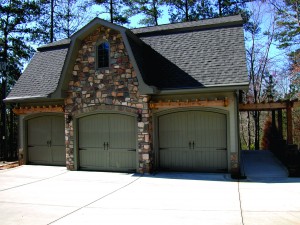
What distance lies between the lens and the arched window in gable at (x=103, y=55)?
10.8 meters

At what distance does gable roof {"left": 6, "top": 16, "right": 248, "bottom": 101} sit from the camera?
986 centimetres

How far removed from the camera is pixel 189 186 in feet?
27.0

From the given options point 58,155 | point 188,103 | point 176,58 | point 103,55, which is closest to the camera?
point 188,103

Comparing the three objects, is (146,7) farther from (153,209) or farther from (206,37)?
(153,209)

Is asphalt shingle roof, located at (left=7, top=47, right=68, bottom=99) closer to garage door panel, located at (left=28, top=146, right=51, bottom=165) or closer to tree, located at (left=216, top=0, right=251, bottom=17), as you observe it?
garage door panel, located at (left=28, top=146, right=51, bottom=165)

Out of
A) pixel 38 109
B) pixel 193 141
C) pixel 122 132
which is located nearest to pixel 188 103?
pixel 193 141

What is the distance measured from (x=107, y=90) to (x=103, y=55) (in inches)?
53.5

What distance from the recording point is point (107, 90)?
10594mm

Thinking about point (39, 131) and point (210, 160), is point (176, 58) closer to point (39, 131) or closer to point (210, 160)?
point (210, 160)

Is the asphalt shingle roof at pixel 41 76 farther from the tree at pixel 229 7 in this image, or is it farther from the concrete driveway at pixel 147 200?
the tree at pixel 229 7

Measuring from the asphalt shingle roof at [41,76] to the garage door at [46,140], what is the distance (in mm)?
1199

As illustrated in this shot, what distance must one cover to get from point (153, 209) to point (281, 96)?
65.4 ft

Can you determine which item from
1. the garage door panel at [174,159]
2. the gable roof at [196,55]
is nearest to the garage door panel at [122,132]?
the garage door panel at [174,159]

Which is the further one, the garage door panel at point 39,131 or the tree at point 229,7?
the tree at point 229,7
